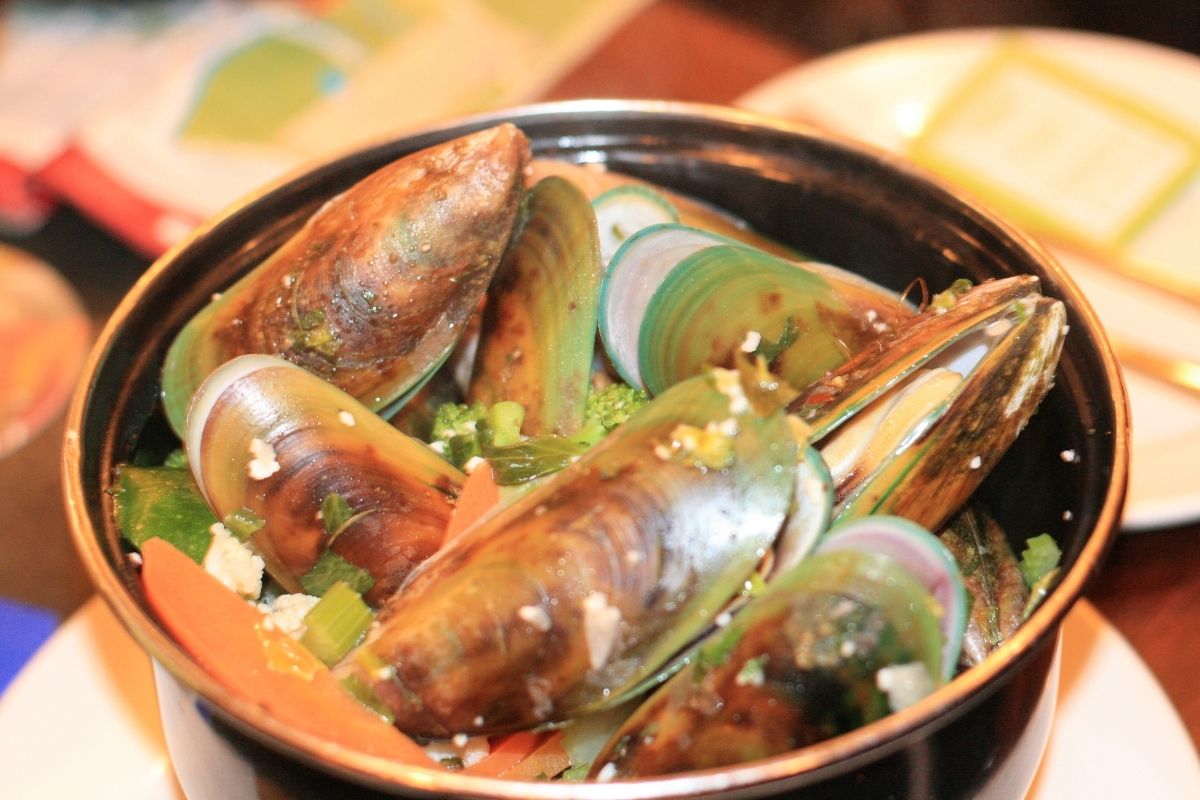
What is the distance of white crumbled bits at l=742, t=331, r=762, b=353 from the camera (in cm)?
81

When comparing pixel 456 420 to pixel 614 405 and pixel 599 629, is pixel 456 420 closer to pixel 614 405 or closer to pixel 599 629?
pixel 614 405

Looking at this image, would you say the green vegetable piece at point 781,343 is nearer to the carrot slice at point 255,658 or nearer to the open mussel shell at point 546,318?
the open mussel shell at point 546,318

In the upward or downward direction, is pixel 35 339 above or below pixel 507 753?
below

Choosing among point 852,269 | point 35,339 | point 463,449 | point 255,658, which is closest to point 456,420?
point 463,449

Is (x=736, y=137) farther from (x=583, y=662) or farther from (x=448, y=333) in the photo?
(x=583, y=662)

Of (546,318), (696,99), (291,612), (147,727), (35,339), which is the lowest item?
(35,339)

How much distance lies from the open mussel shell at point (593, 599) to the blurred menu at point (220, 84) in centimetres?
126

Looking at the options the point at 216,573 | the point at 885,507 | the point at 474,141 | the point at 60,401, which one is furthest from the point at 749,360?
the point at 60,401

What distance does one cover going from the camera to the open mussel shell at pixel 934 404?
0.72m

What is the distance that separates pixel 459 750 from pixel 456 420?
0.28 meters

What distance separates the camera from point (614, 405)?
33.7 inches

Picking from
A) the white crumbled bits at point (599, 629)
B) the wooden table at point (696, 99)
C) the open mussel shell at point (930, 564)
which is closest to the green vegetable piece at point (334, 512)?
the white crumbled bits at point (599, 629)

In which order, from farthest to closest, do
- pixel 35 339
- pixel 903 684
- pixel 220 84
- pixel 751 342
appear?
pixel 220 84
pixel 35 339
pixel 751 342
pixel 903 684

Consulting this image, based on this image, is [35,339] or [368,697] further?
[35,339]
